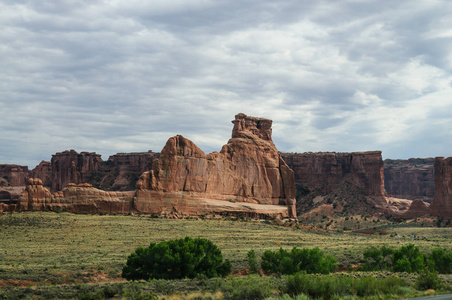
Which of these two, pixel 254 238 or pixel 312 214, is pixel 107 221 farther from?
pixel 312 214

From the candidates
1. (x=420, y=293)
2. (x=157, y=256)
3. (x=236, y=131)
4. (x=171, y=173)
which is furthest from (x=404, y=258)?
(x=236, y=131)

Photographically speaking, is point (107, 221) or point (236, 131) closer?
point (107, 221)

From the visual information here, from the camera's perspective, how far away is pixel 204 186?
72312 mm

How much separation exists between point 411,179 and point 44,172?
11709 centimetres

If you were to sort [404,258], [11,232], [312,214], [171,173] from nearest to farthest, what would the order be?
[404,258] → [11,232] → [171,173] → [312,214]

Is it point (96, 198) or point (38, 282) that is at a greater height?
point (96, 198)

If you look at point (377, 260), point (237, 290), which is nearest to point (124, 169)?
point (377, 260)

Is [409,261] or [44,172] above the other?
[44,172]

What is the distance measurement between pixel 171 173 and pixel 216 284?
4646 centimetres

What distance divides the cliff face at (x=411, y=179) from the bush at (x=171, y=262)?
146710mm

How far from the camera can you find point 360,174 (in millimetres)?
123938

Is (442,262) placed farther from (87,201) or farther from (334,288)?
(87,201)

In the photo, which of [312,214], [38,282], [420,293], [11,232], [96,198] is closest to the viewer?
[420,293]

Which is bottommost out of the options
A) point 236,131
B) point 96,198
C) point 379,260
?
point 379,260
